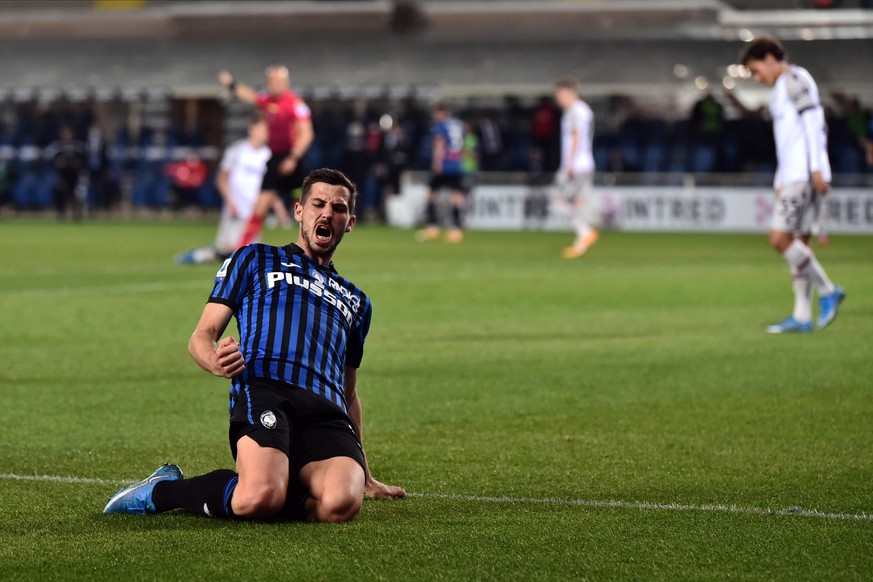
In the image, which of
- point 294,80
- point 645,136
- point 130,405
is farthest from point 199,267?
point 294,80

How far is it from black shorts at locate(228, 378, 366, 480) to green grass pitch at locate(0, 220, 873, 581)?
0.28m

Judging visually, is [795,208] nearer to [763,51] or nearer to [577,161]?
[763,51]

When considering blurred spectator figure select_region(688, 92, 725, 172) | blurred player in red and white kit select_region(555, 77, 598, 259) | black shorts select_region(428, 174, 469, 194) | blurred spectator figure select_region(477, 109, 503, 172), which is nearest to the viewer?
blurred player in red and white kit select_region(555, 77, 598, 259)

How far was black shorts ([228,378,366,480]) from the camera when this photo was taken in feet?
18.2

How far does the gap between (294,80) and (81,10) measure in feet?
26.2

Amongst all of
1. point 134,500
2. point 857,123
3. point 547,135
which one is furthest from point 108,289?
point 857,123

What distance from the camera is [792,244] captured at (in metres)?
12.4

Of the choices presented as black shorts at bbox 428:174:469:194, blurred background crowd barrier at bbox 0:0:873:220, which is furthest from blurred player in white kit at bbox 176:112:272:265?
blurred background crowd barrier at bbox 0:0:873:220

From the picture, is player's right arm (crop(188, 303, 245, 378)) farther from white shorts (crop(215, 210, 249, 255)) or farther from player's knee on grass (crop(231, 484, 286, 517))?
white shorts (crop(215, 210, 249, 255))

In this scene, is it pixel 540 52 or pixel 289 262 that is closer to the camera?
pixel 289 262

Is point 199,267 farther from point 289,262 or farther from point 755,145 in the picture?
point 755,145

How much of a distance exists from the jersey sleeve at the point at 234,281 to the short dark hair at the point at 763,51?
721 cm

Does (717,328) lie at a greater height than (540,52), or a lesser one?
lesser

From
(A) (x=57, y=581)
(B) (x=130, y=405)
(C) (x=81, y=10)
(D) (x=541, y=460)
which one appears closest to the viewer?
(A) (x=57, y=581)
